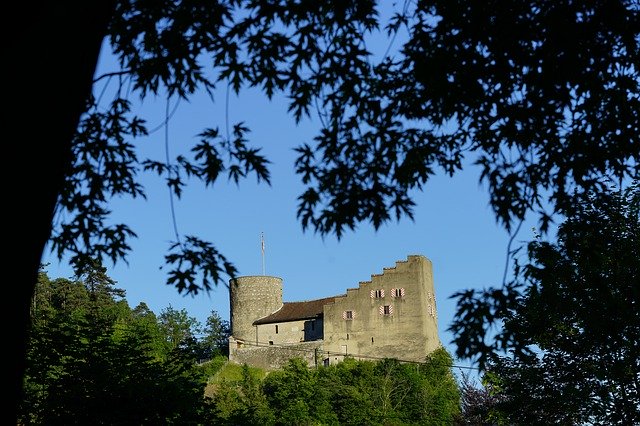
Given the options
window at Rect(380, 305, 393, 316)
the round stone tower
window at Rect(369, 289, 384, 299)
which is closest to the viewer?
window at Rect(380, 305, 393, 316)

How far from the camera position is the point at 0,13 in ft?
10.9

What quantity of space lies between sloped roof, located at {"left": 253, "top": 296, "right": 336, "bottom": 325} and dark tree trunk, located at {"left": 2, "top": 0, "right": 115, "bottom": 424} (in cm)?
6248

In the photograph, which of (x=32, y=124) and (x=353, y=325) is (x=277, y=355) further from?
(x=32, y=124)

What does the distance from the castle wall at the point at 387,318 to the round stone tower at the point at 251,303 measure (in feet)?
22.5

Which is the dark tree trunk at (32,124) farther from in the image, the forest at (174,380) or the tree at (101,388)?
the tree at (101,388)

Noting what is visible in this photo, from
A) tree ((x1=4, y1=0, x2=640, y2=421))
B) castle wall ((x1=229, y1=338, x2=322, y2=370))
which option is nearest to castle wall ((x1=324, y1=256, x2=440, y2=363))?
castle wall ((x1=229, y1=338, x2=322, y2=370))

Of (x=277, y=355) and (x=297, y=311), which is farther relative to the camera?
(x=297, y=311)

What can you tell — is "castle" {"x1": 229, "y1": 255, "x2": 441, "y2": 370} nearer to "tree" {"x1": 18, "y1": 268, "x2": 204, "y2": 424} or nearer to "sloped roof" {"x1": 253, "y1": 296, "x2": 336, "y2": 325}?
"sloped roof" {"x1": 253, "y1": 296, "x2": 336, "y2": 325}

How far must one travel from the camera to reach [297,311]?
67500 millimetres

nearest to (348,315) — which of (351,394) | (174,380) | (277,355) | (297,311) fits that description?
(297,311)

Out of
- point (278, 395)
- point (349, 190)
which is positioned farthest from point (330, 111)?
point (278, 395)

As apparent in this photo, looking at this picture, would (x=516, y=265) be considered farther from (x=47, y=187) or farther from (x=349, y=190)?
(x=47, y=187)

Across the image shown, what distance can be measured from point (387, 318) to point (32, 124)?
6198 centimetres

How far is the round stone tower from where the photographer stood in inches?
2702
